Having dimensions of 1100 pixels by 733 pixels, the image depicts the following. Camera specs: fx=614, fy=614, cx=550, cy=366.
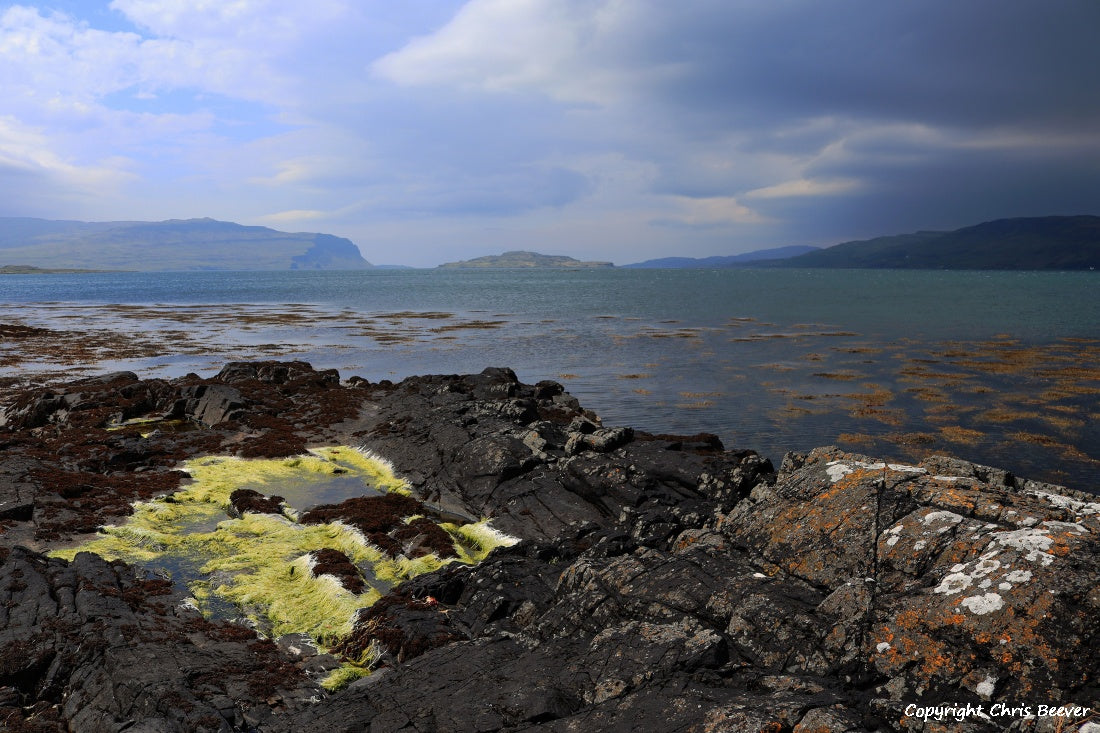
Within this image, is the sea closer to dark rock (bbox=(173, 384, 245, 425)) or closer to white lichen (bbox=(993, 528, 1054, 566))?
dark rock (bbox=(173, 384, 245, 425))

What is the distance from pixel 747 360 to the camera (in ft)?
172

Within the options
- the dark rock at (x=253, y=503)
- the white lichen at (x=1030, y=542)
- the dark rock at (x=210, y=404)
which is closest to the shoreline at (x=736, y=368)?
the dark rock at (x=210, y=404)

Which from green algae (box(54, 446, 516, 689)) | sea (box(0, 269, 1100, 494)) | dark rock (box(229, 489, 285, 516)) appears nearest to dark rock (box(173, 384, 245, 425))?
green algae (box(54, 446, 516, 689))

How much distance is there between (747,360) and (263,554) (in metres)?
43.8

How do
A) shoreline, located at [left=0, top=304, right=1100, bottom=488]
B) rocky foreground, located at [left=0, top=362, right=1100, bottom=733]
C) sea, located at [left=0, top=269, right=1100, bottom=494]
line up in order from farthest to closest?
1. sea, located at [left=0, top=269, right=1100, bottom=494]
2. shoreline, located at [left=0, top=304, right=1100, bottom=488]
3. rocky foreground, located at [left=0, top=362, right=1100, bottom=733]

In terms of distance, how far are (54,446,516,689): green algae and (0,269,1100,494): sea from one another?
1706 cm

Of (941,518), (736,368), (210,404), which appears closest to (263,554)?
(941,518)

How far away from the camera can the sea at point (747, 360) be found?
29.9 meters

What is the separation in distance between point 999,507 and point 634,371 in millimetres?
39964

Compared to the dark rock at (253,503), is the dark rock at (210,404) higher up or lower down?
higher up

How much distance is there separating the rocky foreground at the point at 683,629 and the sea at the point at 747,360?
16.4m

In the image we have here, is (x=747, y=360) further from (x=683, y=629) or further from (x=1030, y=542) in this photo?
(x=683, y=629)

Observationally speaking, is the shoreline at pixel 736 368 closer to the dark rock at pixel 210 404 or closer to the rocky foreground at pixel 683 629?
the rocky foreground at pixel 683 629

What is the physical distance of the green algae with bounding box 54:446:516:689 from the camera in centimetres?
1392
